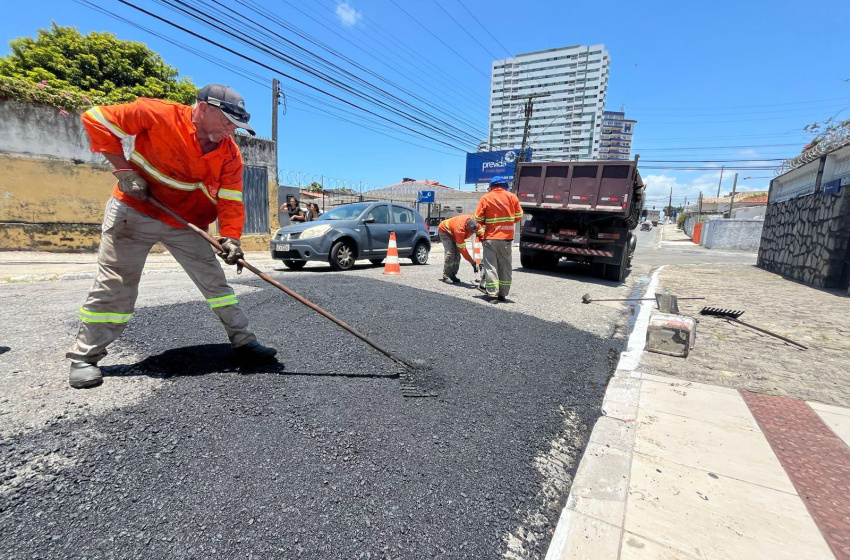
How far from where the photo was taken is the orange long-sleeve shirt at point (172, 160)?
223 cm

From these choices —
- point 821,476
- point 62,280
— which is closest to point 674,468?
point 821,476

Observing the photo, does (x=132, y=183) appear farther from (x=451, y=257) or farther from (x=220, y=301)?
(x=451, y=257)

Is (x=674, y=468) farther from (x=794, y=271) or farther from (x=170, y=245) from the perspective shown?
(x=794, y=271)

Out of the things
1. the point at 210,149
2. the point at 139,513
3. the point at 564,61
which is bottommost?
the point at 139,513

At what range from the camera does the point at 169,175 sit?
2.39 metres

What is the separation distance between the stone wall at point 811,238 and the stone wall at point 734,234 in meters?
15.2

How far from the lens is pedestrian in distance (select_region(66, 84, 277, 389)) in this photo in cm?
225

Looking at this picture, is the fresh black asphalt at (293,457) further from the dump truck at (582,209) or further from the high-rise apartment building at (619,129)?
the high-rise apartment building at (619,129)

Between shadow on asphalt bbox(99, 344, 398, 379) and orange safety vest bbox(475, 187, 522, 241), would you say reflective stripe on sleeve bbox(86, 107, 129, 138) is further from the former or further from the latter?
orange safety vest bbox(475, 187, 522, 241)

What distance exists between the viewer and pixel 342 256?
8.33 m

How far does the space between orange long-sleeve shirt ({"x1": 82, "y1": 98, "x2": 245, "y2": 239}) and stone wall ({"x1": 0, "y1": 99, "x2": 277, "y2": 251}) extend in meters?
9.25

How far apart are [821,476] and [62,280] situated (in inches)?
341

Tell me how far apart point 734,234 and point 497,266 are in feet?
95.7

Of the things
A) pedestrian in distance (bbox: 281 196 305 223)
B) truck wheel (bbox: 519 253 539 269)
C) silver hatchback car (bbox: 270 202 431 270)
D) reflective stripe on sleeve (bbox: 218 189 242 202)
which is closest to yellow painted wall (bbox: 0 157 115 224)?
pedestrian in distance (bbox: 281 196 305 223)
